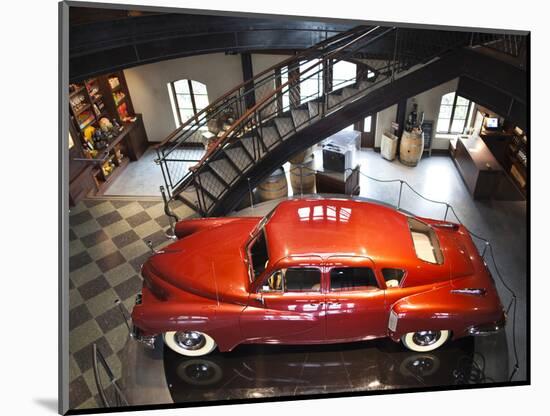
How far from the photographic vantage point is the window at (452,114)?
236 inches

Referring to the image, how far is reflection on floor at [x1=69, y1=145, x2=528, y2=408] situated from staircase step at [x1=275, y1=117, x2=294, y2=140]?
817 mm

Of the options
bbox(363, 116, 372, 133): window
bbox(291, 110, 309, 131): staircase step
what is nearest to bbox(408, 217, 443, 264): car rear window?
bbox(291, 110, 309, 131): staircase step

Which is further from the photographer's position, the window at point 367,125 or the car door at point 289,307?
the window at point 367,125

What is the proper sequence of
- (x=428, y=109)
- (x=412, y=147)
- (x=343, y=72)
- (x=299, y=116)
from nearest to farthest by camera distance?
(x=299, y=116) → (x=343, y=72) → (x=412, y=147) → (x=428, y=109)

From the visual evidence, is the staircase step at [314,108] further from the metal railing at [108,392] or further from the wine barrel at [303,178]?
the metal railing at [108,392]

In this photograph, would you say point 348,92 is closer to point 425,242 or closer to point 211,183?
point 211,183

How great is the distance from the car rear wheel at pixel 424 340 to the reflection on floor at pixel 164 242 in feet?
0.30

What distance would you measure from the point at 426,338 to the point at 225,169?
265cm

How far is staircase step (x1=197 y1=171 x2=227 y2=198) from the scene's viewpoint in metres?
4.34

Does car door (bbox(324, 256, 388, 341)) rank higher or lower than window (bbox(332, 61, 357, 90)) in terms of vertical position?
lower

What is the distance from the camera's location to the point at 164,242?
4703 mm

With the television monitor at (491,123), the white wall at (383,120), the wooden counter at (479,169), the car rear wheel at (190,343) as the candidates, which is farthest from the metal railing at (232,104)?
the television monitor at (491,123)

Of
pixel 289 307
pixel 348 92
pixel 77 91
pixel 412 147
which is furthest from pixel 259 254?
pixel 77 91

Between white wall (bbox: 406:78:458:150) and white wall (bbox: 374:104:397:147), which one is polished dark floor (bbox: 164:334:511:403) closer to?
white wall (bbox: 406:78:458:150)
